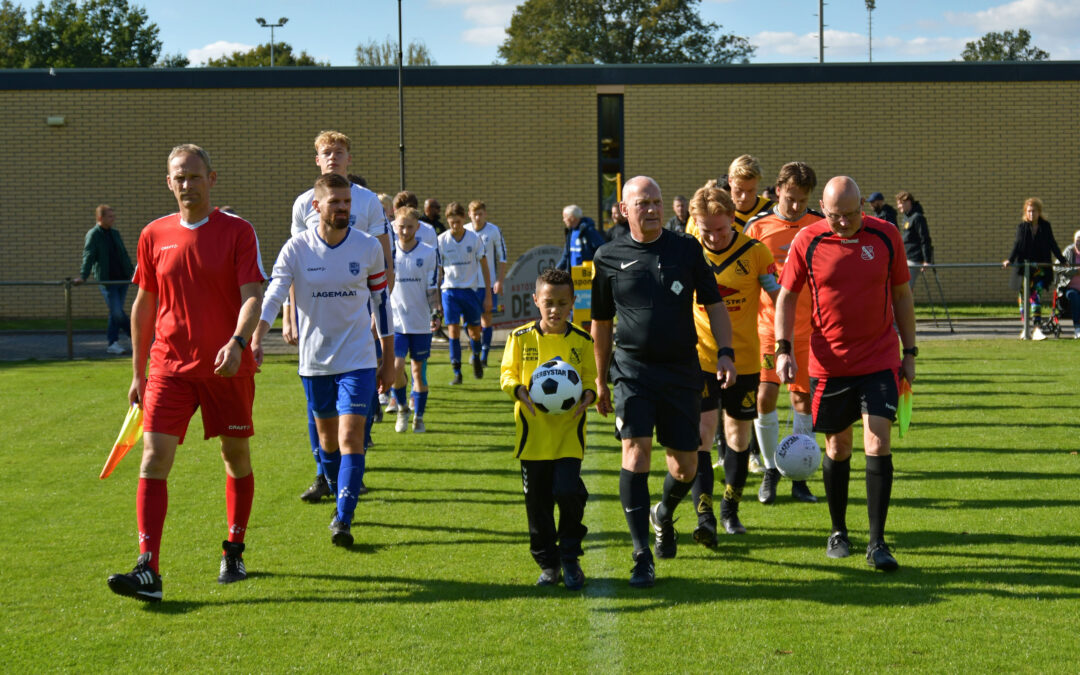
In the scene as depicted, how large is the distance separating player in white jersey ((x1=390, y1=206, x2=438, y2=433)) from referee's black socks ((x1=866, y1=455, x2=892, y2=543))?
212 inches

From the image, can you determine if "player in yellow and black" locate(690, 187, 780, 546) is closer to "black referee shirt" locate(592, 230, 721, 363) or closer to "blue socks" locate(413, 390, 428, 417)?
"black referee shirt" locate(592, 230, 721, 363)

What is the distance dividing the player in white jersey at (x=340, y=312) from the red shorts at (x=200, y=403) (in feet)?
2.76

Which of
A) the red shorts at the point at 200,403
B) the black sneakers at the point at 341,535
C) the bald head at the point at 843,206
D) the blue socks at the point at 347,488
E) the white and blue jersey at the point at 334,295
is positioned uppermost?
the bald head at the point at 843,206

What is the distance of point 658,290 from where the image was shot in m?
5.92

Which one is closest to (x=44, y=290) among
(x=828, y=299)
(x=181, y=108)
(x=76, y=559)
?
(x=181, y=108)

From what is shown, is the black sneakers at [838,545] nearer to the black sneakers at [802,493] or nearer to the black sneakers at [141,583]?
the black sneakers at [802,493]

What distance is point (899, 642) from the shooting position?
16.0 feet

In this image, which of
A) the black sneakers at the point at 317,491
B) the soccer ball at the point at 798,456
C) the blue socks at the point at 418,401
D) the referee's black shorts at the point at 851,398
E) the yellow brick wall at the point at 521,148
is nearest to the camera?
the referee's black shorts at the point at 851,398

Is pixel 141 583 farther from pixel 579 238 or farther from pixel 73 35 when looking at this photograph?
pixel 73 35

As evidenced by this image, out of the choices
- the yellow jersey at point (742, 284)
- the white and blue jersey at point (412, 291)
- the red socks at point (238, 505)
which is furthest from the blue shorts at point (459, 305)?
the red socks at point (238, 505)

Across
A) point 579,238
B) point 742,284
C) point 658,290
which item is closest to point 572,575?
point 658,290

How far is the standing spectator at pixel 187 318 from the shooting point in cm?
575

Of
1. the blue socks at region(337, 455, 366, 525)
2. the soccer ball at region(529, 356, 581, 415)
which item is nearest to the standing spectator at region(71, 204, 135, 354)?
the blue socks at region(337, 455, 366, 525)

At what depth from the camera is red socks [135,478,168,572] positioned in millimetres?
5684
